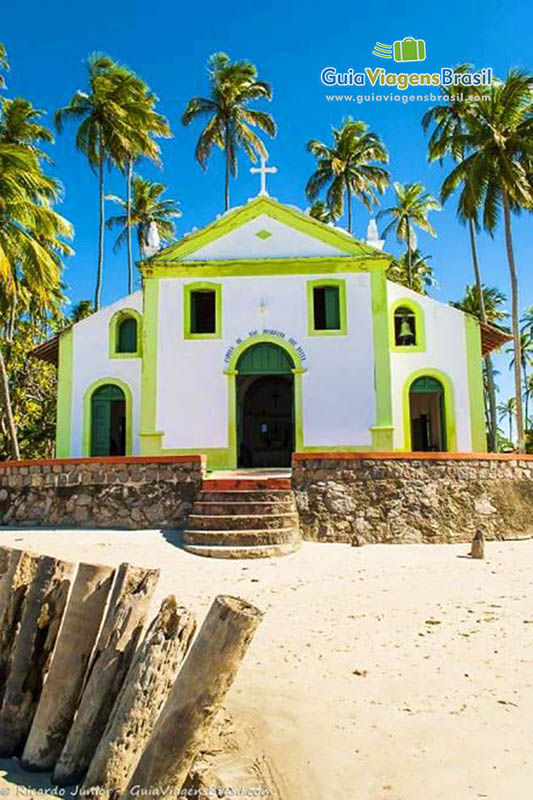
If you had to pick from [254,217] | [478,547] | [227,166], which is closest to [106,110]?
[227,166]

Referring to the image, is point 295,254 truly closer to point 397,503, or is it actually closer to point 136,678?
point 397,503

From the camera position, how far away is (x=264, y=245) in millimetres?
15219

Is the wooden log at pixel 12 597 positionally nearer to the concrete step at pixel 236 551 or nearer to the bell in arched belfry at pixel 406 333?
the concrete step at pixel 236 551

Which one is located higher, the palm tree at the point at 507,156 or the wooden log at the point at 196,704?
the palm tree at the point at 507,156

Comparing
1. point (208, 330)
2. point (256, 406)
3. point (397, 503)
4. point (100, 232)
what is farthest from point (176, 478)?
point (100, 232)

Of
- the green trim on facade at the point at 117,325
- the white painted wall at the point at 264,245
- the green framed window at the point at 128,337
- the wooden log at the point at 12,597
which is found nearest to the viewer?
the wooden log at the point at 12,597

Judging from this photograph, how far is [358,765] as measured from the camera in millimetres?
3445

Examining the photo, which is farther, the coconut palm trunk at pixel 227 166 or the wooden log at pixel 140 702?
the coconut palm trunk at pixel 227 166

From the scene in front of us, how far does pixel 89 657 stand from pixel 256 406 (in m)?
16.0

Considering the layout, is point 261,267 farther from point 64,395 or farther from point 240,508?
point 240,508

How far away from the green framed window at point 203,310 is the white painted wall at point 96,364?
1.81m

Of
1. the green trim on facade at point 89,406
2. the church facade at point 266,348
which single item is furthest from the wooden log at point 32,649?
the green trim on facade at point 89,406

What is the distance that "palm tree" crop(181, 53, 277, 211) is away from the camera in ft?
86.6

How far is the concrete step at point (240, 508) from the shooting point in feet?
31.3
